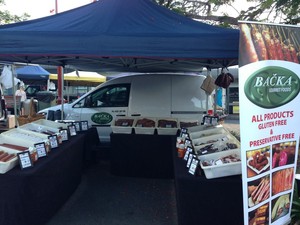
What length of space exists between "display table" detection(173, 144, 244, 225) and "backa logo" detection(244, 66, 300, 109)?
33.4 inches

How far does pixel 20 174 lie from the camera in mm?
2793

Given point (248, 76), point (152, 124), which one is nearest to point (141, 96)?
point (152, 124)

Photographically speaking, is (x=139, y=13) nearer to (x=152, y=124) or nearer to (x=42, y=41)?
(x=42, y=41)

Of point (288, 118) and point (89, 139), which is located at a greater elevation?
point (288, 118)

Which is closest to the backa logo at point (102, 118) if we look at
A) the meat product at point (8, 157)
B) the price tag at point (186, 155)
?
the price tag at point (186, 155)

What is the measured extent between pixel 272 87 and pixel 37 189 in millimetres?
2339

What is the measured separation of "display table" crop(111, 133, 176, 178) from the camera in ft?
16.3

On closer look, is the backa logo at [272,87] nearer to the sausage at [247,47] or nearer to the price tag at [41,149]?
the sausage at [247,47]

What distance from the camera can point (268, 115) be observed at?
235 centimetres

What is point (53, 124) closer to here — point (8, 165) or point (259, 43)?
point (8, 165)

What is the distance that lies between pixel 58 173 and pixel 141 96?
3.23 m

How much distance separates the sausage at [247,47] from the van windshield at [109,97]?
447cm

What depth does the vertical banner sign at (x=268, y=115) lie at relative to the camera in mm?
2246

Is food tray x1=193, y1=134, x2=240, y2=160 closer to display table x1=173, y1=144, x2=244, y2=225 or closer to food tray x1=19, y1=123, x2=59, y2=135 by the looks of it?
display table x1=173, y1=144, x2=244, y2=225
